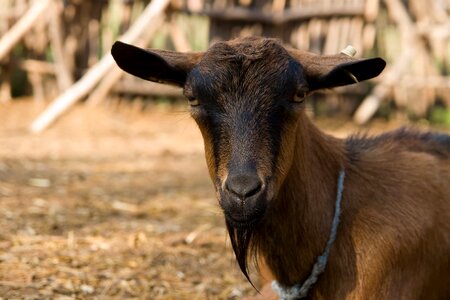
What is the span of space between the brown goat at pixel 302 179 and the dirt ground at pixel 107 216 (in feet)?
4.07

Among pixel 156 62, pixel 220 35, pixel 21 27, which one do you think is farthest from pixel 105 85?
pixel 156 62

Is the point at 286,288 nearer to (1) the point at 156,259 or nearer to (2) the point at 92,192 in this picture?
(1) the point at 156,259

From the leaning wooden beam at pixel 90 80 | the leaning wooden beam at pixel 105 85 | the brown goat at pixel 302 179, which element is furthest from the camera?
the leaning wooden beam at pixel 105 85

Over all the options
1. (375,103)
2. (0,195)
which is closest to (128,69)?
(0,195)

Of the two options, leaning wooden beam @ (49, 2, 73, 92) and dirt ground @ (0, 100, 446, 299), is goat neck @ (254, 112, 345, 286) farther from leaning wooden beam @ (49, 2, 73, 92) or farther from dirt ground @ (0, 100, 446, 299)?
leaning wooden beam @ (49, 2, 73, 92)

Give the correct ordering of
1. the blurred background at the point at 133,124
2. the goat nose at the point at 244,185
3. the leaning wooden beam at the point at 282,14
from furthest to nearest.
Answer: the leaning wooden beam at the point at 282,14
the blurred background at the point at 133,124
the goat nose at the point at 244,185

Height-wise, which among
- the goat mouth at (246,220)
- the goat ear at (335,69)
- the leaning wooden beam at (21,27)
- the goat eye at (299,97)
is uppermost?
the goat ear at (335,69)

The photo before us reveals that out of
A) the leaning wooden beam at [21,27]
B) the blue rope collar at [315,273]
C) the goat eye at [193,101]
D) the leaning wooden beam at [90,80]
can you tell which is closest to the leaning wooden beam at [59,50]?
the leaning wooden beam at [21,27]

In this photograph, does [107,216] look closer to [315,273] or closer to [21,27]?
[315,273]

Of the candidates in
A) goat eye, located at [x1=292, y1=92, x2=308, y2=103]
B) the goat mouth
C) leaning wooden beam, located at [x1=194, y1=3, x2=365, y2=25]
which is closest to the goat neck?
goat eye, located at [x1=292, y1=92, x2=308, y2=103]

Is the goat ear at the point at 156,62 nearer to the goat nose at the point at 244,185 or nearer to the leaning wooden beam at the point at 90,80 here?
the goat nose at the point at 244,185

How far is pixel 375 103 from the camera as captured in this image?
506 inches

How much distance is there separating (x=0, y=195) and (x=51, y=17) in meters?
5.50

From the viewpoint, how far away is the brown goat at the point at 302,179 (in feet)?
11.0
